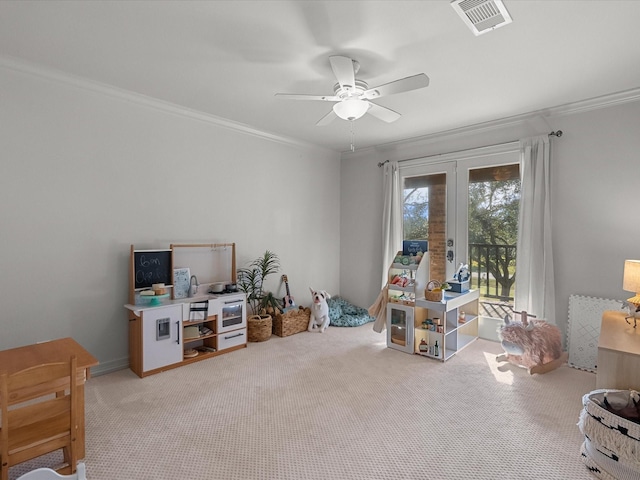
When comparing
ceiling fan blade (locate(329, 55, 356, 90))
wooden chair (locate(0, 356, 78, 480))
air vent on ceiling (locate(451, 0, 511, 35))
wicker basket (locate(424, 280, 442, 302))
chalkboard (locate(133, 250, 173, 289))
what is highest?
air vent on ceiling (locate(451, 0, 511, 35))

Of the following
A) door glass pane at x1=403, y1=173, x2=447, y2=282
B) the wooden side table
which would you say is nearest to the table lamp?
the wooden side table

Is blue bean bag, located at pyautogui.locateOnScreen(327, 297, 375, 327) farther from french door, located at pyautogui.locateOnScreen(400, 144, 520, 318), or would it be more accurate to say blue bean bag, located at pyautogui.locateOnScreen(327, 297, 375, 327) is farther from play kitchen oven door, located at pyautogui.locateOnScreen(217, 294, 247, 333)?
play kitchen oven door, located at pyautogui.locateOnScreen(217, 294, 247, 333)

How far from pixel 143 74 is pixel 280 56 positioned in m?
1.17

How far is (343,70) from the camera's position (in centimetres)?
206

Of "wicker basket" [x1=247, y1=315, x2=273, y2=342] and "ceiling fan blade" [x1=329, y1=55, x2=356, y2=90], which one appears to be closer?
"ceiling fan blade" [x1=329, y1=55, x2=356, y2=90]

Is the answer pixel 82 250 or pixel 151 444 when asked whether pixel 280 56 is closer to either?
pixel 82 250

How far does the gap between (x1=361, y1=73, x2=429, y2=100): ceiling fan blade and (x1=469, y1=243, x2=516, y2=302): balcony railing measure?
2.42 metres

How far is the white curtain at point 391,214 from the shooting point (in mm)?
4531

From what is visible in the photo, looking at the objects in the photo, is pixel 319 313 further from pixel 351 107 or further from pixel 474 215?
pixel 351 107

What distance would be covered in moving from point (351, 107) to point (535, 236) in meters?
2.41

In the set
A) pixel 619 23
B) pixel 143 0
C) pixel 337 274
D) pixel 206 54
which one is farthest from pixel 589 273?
pixel 143 0

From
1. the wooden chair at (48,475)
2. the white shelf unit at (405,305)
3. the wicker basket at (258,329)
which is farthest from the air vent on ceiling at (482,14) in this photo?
the wicker basket at (258,329)

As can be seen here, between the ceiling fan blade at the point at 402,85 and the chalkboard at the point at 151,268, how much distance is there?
2390 millimetres

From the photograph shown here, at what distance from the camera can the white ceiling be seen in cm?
183
